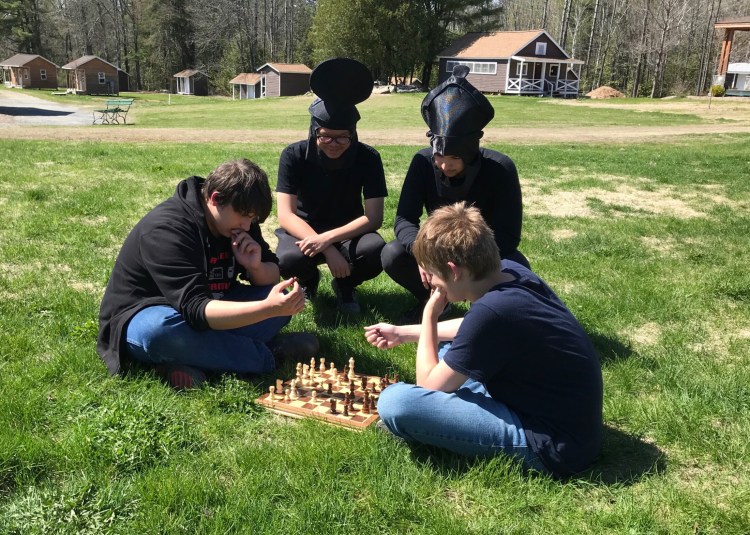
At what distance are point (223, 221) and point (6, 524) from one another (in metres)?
1.98

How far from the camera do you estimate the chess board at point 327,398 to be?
3.71 meters

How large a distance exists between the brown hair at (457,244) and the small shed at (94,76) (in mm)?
75525

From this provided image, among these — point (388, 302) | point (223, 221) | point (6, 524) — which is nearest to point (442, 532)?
point (6, 524)

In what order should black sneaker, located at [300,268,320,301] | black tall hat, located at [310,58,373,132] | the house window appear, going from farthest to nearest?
1. the house window
2. black sneaker, located at [300,268,320,301]
3. black tall hat, located at [310,58,373,132]

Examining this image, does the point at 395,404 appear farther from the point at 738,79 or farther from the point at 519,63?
the point at 738,79

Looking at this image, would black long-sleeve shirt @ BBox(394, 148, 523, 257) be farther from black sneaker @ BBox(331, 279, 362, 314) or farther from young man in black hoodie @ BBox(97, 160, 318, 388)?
young man in black hoodie @ BBox(97, 160, 318, 388)

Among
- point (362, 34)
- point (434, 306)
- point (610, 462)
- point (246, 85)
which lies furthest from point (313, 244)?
point (246, 85)

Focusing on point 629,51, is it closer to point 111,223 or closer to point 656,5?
point 656,5

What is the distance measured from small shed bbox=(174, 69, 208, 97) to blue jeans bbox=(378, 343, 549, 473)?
78.5 m

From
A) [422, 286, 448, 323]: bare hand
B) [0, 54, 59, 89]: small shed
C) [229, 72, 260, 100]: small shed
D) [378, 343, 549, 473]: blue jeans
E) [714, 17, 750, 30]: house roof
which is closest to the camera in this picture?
[378, 343, 549, 473]: blue jeans

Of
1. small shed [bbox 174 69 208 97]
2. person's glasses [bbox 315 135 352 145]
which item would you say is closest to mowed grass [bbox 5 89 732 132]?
person's glasses [bbox 315 135 352 145]

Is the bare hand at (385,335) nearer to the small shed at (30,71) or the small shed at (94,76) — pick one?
the small shed at (94,76)

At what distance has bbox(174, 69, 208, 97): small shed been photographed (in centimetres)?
7612

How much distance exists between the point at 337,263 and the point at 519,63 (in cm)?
5752
